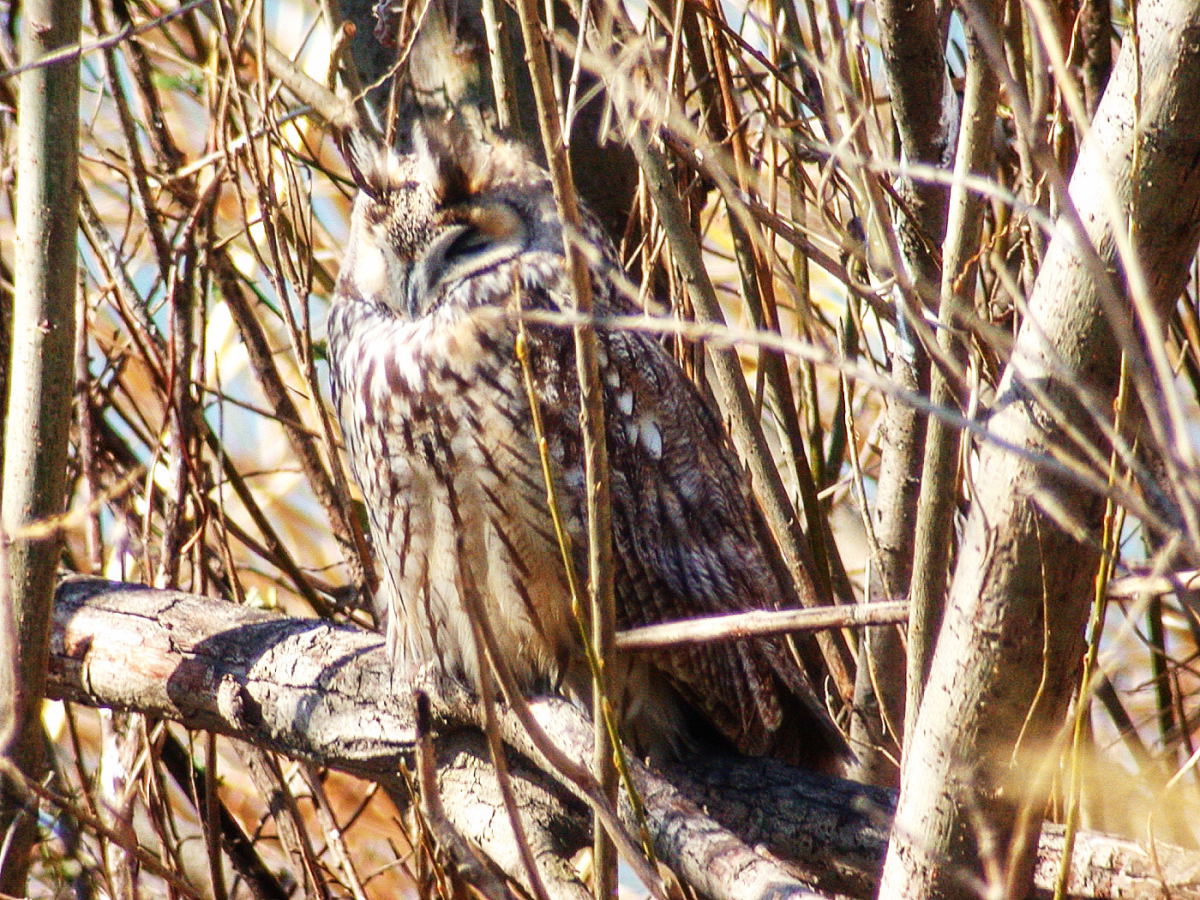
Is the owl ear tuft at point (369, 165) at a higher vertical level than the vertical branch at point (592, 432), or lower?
higher

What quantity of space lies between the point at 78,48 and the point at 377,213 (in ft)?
1.72

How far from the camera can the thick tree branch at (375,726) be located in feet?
4.96

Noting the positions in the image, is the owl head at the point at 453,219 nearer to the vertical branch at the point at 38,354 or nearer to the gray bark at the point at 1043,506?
the vertical branch at the point at 38,354

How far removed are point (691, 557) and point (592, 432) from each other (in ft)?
2.97

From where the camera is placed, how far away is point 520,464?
1835mm

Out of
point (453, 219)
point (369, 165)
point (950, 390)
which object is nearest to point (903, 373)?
point (950, 390)

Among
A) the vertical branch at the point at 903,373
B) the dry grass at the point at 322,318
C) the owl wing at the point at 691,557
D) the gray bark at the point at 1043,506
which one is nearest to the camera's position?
the gray bark at the point at 1043,506

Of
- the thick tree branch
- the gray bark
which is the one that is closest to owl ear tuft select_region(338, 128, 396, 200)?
the thick tree branch

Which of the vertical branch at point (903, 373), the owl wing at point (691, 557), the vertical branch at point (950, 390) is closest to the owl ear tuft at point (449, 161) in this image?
the owl wing at point (691, 557)

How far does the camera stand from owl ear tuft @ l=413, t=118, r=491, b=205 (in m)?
1.96

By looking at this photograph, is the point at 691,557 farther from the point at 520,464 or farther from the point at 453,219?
the point at 453,219

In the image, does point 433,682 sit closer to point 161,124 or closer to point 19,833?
point 19,833

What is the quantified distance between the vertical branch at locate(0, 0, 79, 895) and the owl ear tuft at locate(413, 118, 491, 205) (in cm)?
49

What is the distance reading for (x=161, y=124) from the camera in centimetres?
234
